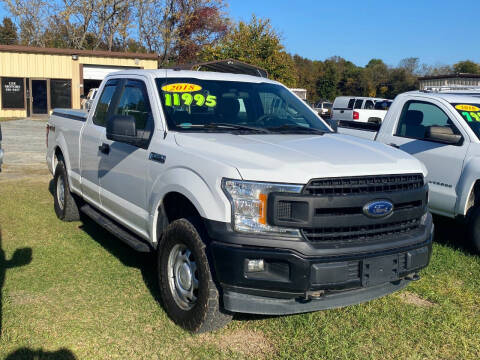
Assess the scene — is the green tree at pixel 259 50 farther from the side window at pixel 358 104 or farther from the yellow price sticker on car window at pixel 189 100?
the yellow price sticker on car window at pixel 189 100

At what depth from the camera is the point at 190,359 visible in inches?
135

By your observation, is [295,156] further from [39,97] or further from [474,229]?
[39,97]

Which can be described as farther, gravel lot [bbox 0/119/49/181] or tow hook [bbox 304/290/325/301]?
gravel lot [bbox 0/119/49/181]

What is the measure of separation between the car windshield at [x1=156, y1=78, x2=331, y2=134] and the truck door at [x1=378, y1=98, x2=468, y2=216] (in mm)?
2050

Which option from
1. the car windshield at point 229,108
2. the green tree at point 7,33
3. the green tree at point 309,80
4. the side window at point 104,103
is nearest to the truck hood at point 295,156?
the car windshield at point 229,108

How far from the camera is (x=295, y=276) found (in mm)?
3178

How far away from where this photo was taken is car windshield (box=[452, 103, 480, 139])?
6160mm

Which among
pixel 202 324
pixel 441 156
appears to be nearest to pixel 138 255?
pixel 202 324

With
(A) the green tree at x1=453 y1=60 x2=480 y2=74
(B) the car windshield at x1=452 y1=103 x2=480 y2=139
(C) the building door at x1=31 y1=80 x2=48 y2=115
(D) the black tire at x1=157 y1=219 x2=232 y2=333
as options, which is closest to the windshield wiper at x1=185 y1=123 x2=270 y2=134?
(D) the black tire at x1=157 y1=219 x2=232 y2=333

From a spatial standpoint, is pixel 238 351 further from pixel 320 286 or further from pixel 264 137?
pixel 264 137

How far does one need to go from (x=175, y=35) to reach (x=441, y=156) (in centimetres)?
3776

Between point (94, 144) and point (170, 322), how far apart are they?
239 centimetres

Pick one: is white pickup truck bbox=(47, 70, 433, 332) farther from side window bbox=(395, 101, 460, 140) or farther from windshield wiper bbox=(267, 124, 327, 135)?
side window bbox=(395, 101, 460, 140)

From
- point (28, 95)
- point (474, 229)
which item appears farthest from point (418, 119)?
point (28, 95)
